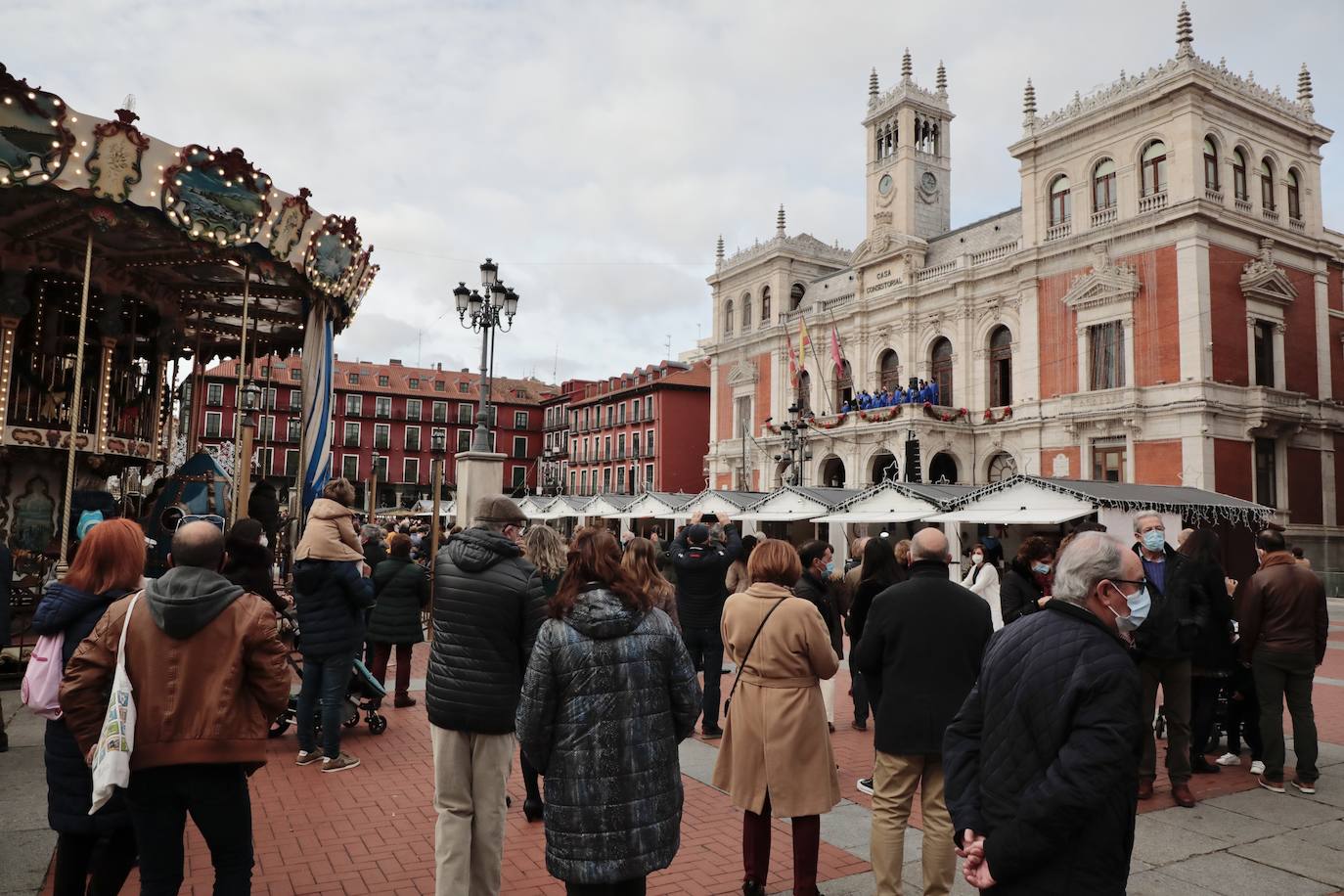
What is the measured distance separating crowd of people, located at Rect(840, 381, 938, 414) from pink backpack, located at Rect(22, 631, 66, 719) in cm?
2766

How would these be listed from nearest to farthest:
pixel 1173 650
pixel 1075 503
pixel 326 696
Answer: pixel 1173 650 → pixel 326 696 → pixel 1075 503

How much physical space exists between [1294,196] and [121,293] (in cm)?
3128

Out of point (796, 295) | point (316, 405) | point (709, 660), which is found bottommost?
point (709, 660)

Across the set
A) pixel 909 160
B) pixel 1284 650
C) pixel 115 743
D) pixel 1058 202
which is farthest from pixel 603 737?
pixel 909 160

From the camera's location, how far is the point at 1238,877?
4.16 m

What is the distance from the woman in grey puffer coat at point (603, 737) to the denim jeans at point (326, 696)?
341 centimetres

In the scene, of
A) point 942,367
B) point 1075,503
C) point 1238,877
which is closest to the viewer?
point 1238,877

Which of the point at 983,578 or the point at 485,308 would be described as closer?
the point at 983,578

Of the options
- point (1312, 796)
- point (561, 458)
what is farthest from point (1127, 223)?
point (561, 458)

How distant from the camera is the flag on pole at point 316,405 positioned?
11344 mm

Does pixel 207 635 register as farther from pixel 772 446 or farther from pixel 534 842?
pixel 772 446

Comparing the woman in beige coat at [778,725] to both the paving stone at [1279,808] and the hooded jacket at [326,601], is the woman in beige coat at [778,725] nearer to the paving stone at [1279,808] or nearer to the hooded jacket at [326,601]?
the hooded jacket at [326,601]

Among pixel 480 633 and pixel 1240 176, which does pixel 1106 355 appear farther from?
pixel 480 633

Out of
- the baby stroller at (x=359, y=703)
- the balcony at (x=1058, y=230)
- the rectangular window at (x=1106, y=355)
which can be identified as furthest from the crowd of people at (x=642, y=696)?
the balcony at (x=1058, y=230)
